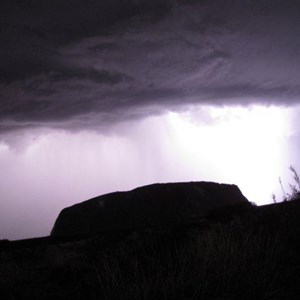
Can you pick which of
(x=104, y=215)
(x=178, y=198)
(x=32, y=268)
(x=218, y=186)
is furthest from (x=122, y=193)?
(x=32, y=268)

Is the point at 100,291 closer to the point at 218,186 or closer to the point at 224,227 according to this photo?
the point at 224,227

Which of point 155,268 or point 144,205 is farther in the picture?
point 144,205

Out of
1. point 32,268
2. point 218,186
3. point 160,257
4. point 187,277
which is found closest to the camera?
point 187,277

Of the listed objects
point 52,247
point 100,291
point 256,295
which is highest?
point 52,247

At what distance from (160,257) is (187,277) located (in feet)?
6.07

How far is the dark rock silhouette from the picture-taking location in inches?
923

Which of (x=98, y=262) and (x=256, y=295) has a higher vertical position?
(x=98, y=262)

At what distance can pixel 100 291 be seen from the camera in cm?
562

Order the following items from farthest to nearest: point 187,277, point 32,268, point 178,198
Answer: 1. point 178,198
2. point 32,268
3. point 187,277

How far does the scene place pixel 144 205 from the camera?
24.7 metres

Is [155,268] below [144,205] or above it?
below

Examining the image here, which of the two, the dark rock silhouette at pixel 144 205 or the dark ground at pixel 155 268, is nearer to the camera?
the dark ground at pixel 155 268

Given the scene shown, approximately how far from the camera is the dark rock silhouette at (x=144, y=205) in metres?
23.4

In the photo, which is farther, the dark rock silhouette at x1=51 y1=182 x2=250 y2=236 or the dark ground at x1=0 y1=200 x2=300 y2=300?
the dark rock silhouette at x1=51 y1=182 x2=250 y2=236
